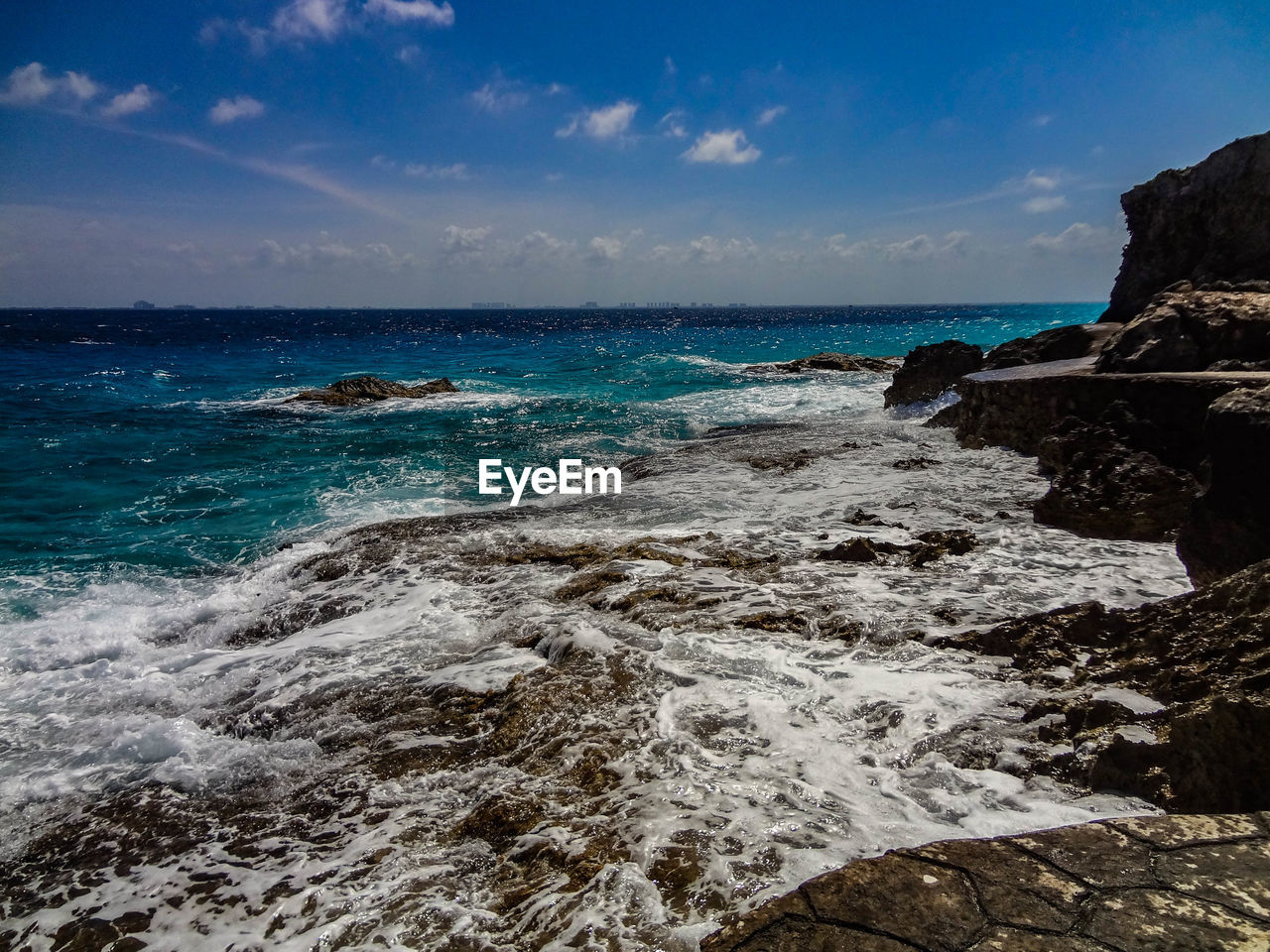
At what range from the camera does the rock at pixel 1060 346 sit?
44.4ft

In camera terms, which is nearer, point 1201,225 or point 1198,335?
point 1198,335

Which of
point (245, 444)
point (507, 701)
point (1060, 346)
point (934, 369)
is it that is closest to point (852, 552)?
point (507, 701)

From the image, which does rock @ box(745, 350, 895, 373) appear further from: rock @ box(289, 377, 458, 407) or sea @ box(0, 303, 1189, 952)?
sea @ box(0, 303, 1189, 952)

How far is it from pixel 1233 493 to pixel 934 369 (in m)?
14.2

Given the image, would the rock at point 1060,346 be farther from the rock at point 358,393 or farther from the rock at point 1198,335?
the rock at point 358,393

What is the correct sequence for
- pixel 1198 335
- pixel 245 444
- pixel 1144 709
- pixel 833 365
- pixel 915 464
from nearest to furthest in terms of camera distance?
pixel 1144 709 → pixel 1198 335 → pixel 915 464 → pixel 245 444 → pixel 833 365

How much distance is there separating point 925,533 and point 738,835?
5.11 meters

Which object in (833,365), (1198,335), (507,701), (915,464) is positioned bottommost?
(507,701)

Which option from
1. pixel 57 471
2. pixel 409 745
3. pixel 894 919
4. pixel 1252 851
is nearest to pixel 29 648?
pixel 409 745

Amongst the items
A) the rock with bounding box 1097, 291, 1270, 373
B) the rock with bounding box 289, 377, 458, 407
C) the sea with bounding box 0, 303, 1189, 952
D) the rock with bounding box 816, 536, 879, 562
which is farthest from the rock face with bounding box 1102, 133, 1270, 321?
the rock with bounding box 289, 377, 458, 407

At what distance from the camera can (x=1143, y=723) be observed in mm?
3223

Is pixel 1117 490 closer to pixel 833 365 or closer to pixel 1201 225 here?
pixel 1201 225

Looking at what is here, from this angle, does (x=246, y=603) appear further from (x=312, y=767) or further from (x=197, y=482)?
(x=197, y=482)

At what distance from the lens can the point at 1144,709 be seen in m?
3.40
